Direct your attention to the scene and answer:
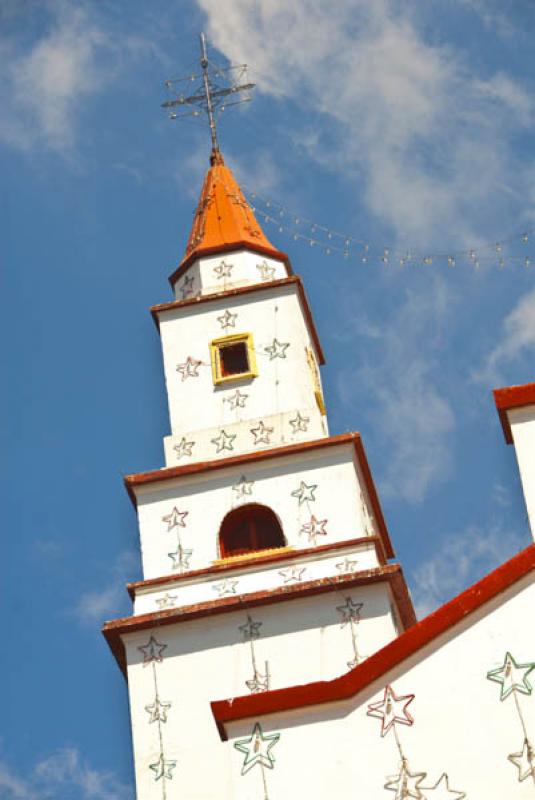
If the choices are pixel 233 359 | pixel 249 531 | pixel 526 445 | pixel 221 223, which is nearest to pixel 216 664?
pixel 249 531

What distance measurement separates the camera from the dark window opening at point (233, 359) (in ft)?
69.7

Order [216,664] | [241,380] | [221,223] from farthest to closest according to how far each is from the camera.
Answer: [221,223], [241,380], [216,664]

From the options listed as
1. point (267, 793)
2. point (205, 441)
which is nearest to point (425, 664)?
point (267, 793)

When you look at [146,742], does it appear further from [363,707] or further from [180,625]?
[363,707]

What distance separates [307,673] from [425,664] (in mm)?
6400

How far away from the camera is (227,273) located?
22531 mm

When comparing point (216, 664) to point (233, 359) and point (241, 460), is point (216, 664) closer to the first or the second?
point (241, 460)

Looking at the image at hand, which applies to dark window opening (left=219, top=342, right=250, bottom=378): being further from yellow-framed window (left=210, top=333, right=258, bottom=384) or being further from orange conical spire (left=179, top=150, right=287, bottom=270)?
orange conical spire (left=179, top=150, right=287, bottom=270)

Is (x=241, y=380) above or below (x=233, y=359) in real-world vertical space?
below

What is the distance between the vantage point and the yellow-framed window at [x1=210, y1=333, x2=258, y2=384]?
2114 cm

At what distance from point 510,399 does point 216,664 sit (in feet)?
21.1

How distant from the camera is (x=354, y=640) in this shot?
58.5 feet

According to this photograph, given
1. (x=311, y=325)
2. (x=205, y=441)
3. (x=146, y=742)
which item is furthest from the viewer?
(x=311, y=325)

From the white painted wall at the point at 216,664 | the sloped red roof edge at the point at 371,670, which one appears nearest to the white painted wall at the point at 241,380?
the white painted wall at the point at 216,664
